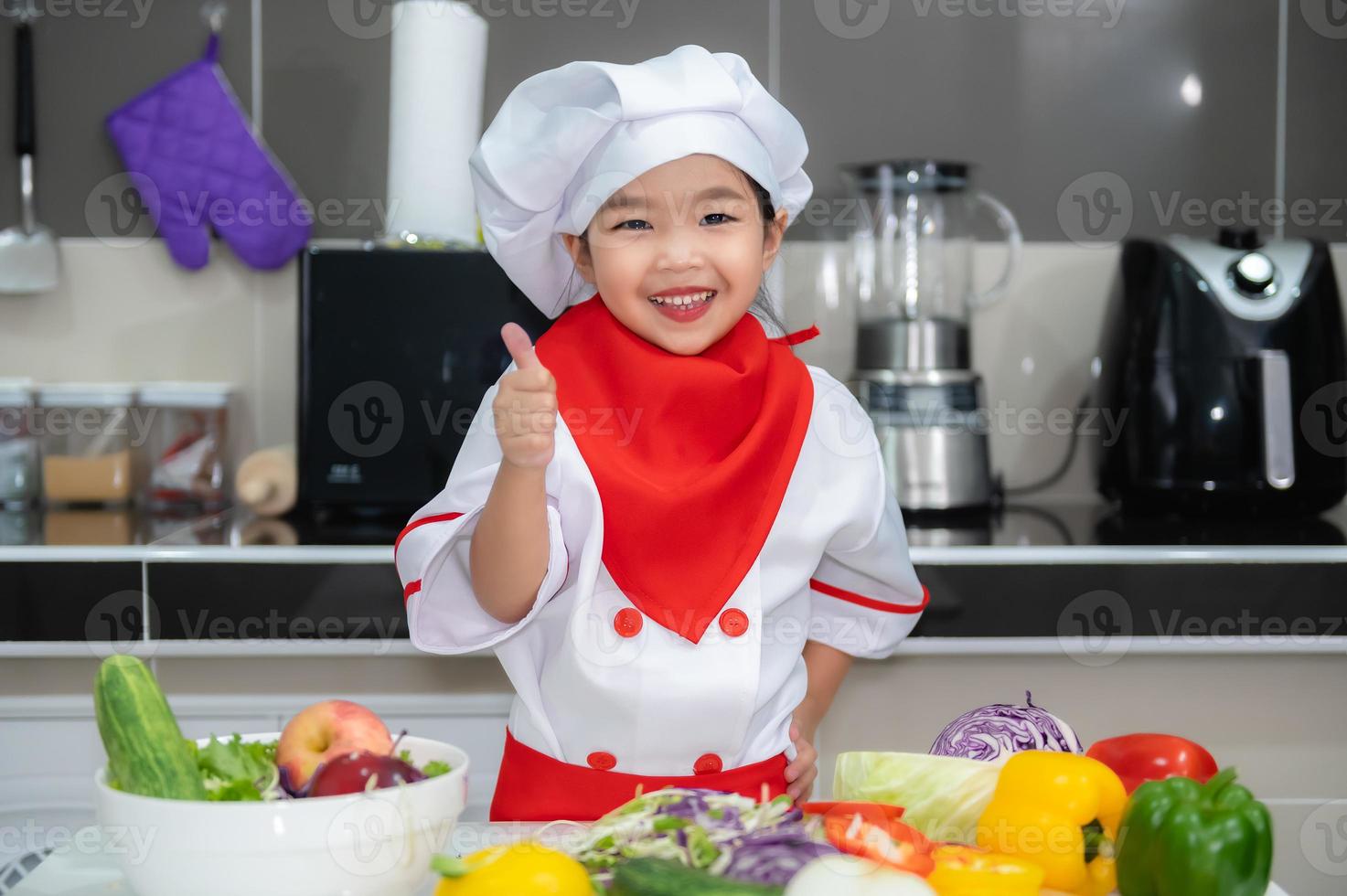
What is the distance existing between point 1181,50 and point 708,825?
1.61m

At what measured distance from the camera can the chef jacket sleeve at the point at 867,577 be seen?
100 centimetres

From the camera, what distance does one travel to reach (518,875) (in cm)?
48

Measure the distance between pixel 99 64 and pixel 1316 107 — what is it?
1.68 metres

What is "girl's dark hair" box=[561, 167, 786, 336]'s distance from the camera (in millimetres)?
952

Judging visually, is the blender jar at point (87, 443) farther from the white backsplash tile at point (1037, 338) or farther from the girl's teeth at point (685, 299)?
the girl's teeth at point (685, 299)

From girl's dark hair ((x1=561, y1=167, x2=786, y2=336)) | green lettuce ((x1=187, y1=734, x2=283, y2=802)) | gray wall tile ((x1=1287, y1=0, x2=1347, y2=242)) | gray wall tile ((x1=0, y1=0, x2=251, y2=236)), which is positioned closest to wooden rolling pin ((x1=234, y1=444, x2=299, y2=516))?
gray wall tile ((x1=0, y1=0, x2=251, y2=236))

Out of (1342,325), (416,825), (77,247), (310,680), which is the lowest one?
(310,680)

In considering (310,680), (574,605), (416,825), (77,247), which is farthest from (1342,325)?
(77,247)

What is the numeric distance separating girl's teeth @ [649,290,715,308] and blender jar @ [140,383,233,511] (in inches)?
38.3

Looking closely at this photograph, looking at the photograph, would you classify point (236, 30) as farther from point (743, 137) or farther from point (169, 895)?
point (169, 895)

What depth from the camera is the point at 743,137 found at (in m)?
0.92

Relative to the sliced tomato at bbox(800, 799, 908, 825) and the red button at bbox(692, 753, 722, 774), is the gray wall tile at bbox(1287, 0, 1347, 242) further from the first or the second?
the sliced tomato at bbox(800, 799, 908, 825)

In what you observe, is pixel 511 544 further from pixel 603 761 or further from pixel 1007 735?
pixel 1007 735

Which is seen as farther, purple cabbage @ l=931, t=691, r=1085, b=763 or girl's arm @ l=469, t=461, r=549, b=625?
girl's arm @ l=469, t=461, r=549, b=625
